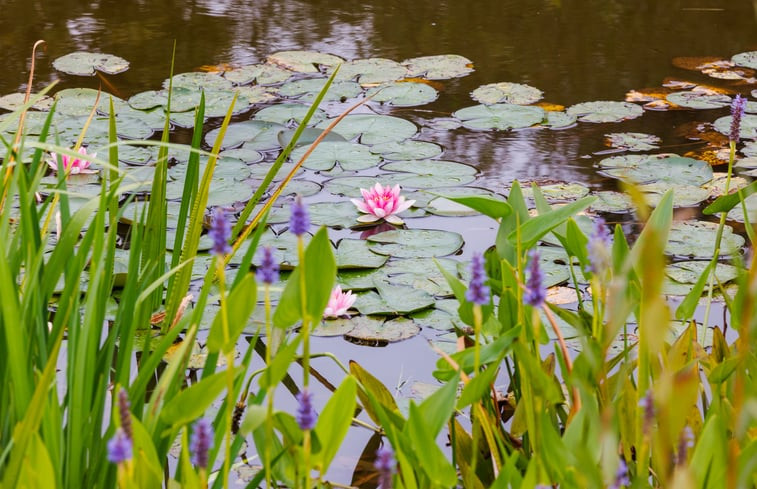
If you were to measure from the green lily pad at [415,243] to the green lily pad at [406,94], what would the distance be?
1013 millimetres

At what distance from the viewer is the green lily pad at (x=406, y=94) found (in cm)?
323

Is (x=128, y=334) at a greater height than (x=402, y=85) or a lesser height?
greater

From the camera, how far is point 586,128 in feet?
10.0

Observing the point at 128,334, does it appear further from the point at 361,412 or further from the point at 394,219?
the point at 394,219

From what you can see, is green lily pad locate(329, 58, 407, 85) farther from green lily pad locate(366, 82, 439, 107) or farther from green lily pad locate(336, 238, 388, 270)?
green lily pad locate(336, 238, 388, 270)

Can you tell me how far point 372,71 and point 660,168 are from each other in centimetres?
125

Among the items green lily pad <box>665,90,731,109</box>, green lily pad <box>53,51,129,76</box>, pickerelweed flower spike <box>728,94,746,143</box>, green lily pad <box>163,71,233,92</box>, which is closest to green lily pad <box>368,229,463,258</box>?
pickerelweed flower spike <box>728,94,746,143</box>

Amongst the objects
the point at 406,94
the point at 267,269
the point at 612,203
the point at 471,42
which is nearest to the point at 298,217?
the point at 267,269

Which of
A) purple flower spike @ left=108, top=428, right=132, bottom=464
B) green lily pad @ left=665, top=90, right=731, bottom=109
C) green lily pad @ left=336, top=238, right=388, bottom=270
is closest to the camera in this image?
purple flower spike @ left=108, top=428, right=132, bottom=464

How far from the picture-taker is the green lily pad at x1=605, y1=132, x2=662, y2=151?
9.48ft

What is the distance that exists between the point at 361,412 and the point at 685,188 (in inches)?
53.2

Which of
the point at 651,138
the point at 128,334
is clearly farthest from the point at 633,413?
the point at 651,138

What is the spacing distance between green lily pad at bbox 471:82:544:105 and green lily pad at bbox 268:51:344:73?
1.96ft

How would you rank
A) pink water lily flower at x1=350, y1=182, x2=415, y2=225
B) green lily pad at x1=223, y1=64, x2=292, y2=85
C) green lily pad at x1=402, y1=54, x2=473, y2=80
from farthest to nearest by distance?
green lily pad at x1=402, y1=54, x2=473, y2=80
green lily pad at x1=223, y1=64, x2=292, y2=85
pink water lily flower at x1=350, y1=182, x2=415, y2=225
